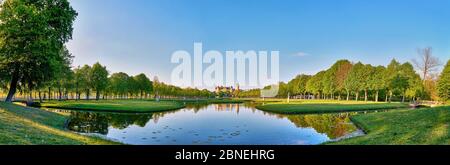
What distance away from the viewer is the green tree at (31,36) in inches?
1403

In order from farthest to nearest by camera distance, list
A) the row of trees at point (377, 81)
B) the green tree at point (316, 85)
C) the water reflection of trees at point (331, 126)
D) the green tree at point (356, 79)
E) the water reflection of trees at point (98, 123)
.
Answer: the green tree at point (316, 85), the green tree at point (356, 79), the row of trees at point (377, 81), the water reflection of trees at point (98, 123), the water reflection of trees at point (331, 126)

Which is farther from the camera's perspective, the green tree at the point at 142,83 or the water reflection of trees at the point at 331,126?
the green tree at the point at 142,83

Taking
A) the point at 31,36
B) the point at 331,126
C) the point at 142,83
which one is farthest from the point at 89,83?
the point at 331,126

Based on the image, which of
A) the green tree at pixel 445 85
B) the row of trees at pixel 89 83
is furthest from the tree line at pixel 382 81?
the row of trees at pixel 89 83

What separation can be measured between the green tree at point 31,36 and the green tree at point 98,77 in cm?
6095

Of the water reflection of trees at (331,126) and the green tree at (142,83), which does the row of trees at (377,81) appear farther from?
the green tree at (142,83)

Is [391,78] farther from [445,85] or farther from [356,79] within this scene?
[445,85]

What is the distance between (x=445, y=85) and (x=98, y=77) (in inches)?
3828

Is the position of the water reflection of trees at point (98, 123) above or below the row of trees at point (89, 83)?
below

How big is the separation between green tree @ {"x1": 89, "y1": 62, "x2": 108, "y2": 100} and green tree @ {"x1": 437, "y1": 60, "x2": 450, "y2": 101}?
95.5 m

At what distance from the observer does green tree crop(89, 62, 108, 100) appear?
331ft
